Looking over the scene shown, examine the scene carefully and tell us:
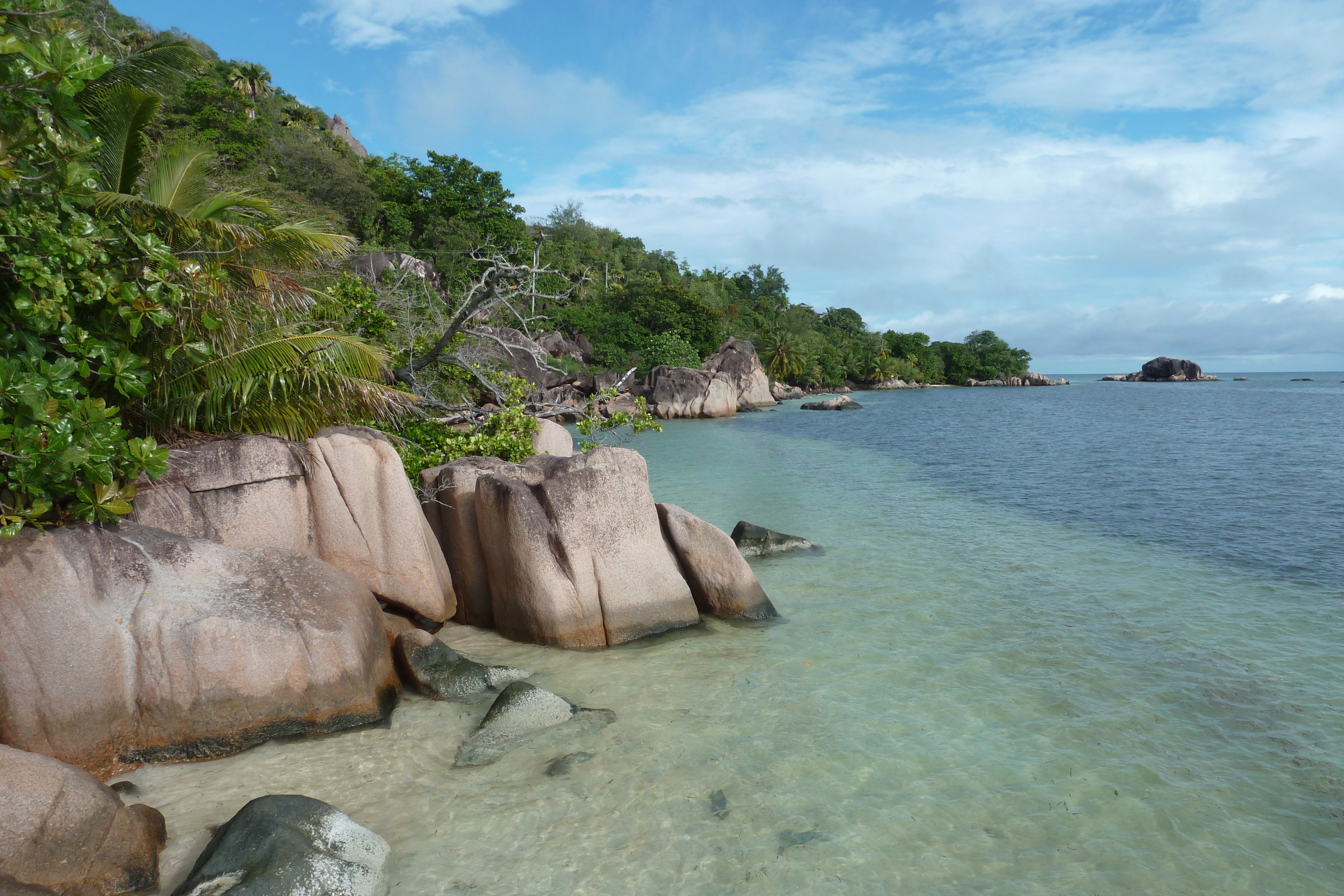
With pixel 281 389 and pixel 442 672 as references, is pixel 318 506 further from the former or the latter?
pixel 442 672

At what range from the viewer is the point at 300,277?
993cm

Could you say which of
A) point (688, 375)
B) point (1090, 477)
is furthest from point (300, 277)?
point (688, 375)

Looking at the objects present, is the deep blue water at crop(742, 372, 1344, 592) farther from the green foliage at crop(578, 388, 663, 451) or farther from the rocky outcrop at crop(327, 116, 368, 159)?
the rocky outcrop at crop(327, 116, 368, 159)

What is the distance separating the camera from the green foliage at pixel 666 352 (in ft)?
178

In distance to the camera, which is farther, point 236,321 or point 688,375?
point 688,375

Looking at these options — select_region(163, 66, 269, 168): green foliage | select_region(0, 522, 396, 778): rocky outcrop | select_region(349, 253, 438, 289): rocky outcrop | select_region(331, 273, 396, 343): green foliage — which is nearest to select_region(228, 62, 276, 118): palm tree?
select_region(163, 66, 269, 168): green foliage

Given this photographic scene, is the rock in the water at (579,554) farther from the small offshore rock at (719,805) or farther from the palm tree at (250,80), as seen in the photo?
the palm tree at (250,80)

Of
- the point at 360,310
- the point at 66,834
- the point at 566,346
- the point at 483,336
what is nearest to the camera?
the point at 66,834

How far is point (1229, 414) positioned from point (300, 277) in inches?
2269

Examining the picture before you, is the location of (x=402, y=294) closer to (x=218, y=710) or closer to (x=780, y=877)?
(x=218, y=710)

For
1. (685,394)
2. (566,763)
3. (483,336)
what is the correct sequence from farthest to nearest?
(685,394) < (483,336) < (566,763)

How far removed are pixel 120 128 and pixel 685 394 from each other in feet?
140

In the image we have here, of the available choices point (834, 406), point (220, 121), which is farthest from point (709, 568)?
point (834, 406)

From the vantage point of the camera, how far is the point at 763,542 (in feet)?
42.4
